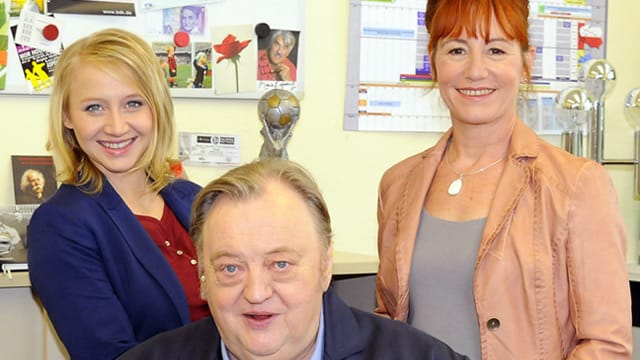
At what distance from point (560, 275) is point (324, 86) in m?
1.61

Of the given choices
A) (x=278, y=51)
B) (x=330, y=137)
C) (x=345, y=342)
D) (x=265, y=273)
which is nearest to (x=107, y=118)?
(x=265, y=273)

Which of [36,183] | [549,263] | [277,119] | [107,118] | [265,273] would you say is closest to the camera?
[265,273]

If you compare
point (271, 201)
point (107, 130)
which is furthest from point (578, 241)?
point (107, 130)

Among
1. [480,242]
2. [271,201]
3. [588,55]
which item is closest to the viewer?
[271,201]

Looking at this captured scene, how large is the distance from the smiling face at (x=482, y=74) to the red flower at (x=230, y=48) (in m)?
1.28

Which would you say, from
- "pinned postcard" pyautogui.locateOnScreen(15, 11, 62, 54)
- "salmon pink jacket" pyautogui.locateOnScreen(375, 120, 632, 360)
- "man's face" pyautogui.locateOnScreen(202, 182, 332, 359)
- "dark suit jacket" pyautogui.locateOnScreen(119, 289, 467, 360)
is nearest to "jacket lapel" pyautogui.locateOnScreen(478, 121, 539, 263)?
"salmon pink jacket" pyautogui.locateOnScreen(375, 120, 632, 360)

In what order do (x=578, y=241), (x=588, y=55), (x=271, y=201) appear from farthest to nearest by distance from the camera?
(x=588, y=55)
(x=578, y=241)
(x=271, y=201)

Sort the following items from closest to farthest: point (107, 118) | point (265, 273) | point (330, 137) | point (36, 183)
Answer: point (265, 273), point (107, 118), point (36, 183), point (330, 137)

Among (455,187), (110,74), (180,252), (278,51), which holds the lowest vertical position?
(180,252)

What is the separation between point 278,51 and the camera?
308 cm

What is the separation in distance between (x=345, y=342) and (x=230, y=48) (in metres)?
1.72

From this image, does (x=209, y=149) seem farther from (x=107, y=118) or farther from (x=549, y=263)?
(x=549, y=263)

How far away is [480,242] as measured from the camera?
1786 millimetres

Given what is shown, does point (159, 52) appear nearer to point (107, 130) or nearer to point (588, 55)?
point (107, 130)
